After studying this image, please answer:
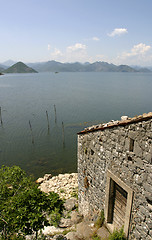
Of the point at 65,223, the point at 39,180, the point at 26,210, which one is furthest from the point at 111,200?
the point at 39,180

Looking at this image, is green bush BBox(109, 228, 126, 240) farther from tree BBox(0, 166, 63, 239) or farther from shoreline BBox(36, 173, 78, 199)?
shoreline BBox(36, 173, 78, 199)

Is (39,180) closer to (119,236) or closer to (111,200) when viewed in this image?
(111,200)

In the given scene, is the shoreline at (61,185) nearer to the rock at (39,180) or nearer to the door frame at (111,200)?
the rock at (39,180)

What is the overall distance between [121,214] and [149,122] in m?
4.31

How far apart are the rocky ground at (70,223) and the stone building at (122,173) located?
0.65 metres

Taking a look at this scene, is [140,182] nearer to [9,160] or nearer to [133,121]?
[133,121]

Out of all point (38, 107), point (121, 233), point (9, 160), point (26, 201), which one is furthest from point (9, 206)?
point (38, 107)

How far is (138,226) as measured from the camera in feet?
17.5

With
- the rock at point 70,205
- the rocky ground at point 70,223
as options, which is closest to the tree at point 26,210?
the rocky ground at point 70,223

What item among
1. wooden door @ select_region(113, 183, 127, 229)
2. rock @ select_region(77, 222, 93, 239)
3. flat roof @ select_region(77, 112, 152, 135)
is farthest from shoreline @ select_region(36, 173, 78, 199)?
flat roof @ select_region(77, 112, 152, 135)

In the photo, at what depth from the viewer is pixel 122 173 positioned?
5.85 m

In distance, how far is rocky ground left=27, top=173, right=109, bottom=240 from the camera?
23.8 ft

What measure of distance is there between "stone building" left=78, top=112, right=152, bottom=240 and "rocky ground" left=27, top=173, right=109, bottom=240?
651mm

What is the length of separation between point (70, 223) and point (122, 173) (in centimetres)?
636
